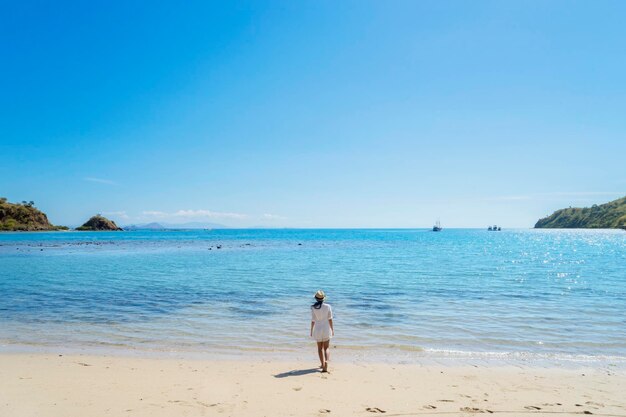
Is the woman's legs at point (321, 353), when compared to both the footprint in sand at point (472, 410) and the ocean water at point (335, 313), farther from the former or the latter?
the footprint in sand at point (472, 410)

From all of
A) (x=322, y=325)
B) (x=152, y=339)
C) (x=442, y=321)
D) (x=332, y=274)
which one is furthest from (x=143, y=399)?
(x=332, y=274)

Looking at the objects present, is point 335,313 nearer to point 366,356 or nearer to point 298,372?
point 366,356

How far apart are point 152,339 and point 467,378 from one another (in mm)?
11287

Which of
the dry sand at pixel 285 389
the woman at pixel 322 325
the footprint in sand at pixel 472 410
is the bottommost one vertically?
the dry sand at pixel 285 389

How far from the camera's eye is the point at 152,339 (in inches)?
582

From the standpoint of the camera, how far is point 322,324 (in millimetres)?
11492

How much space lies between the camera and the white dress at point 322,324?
11430 mm

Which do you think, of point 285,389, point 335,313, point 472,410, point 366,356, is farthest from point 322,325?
point 335,313

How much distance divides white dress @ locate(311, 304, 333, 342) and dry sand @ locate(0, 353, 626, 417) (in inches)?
39.7

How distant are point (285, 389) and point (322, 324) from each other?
7.84 feet

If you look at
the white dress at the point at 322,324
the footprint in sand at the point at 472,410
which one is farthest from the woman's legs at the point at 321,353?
the footprint in sand at the point at 472,410

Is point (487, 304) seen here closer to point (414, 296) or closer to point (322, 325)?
point (414, 296)

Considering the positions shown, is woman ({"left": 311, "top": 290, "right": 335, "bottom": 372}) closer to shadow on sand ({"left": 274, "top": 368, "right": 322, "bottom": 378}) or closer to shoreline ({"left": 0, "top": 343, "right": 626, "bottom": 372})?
shadow on sand ({"left": 274, "top": 368, "right": 322, "bottom": 378})

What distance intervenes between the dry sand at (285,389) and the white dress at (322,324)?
1007mm
